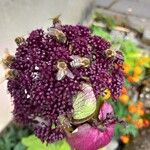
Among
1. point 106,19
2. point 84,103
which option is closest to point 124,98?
point 106,19

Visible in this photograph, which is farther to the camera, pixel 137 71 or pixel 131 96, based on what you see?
pixel 131 96

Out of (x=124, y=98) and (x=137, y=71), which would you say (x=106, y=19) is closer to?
(x=137, y=71)

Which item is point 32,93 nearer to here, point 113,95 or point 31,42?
point 31,42

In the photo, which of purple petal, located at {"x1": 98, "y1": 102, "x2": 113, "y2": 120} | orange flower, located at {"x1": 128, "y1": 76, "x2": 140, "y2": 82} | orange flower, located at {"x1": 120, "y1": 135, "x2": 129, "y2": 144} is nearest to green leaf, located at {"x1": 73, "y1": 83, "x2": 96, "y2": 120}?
purple petal, located at {"x1": 98, "y1": 102, "x2": 113, "y2": 120}

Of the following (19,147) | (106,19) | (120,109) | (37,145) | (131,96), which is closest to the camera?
(37,145)

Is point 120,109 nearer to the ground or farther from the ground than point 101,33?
nearer to the ground

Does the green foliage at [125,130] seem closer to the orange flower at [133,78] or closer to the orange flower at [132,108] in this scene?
the orange flower at [132,108]

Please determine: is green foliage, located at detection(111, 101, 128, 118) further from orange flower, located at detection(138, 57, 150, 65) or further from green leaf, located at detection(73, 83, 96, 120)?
green leaf, located at detection(73, 83, 96, 120)
